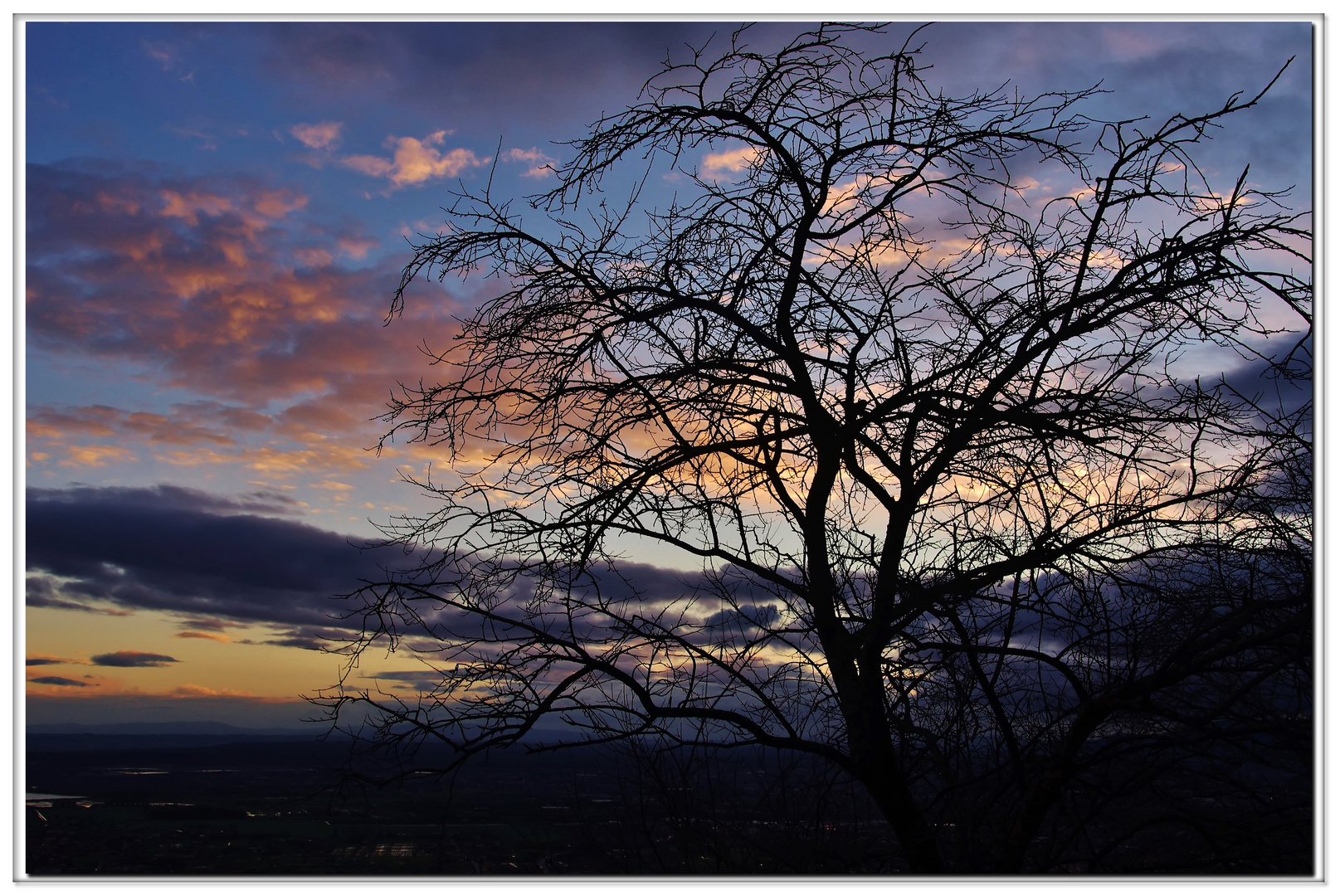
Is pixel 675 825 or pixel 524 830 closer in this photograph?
pixel 675 825

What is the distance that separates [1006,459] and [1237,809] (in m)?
2.69

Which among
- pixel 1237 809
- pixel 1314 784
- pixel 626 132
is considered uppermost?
pixel 626 132

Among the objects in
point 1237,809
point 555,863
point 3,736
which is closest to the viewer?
point 3,736

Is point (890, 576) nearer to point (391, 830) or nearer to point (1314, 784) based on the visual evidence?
point (1314, 784)

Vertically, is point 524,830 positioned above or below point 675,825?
below

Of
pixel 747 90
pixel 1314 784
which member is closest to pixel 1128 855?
pixel 1314 784

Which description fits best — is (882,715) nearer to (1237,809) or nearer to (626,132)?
(1237,809)

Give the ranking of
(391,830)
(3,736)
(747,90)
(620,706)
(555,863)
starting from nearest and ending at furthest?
(3,736)
(620,706)
(555,863)
(747,90)
(391,830)

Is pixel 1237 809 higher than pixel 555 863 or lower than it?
higher

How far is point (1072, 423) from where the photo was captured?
4.20m

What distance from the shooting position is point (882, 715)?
393cm

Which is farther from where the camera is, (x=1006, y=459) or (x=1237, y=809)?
(x=1237, y=809)
